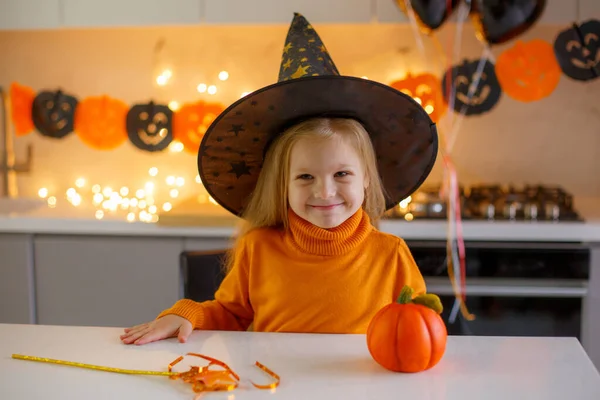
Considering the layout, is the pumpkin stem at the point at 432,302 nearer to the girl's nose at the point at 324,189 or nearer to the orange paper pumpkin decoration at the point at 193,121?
the girl's nose at the point at 324,189

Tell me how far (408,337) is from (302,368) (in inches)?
6.1

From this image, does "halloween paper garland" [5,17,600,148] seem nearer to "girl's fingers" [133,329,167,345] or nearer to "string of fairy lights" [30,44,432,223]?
"string of fairy lights" [30,44,432,223]

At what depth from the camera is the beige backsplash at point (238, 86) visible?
9.29 feet

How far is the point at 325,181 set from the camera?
1.27m

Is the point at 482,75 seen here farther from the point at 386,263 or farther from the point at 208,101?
the point at 386,263

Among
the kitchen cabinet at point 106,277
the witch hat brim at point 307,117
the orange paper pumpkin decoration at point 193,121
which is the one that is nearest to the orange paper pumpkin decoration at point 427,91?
the orange paper pumpkin decoration at point 193,121

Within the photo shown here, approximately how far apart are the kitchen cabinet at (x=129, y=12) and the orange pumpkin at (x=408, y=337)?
1.87 metres

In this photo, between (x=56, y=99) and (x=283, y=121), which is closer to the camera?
(x=283, y=121)

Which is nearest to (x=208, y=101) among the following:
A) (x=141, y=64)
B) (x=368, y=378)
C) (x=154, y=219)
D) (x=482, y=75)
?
(x=141, y=64)

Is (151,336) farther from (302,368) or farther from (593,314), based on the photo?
(593,314)

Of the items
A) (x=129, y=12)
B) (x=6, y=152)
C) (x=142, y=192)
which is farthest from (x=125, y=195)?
(x=129, y=12)

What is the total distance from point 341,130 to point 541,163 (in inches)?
69.9

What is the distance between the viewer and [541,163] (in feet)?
9.37

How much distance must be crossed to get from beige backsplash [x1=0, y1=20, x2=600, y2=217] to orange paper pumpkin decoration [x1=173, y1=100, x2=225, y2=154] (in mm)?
41
